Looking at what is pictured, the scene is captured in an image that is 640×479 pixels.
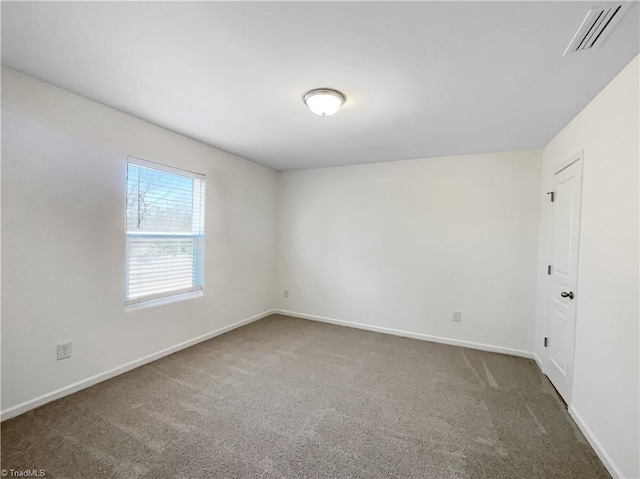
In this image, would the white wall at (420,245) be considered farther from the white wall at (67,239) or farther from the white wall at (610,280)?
the white wall at (67,239)

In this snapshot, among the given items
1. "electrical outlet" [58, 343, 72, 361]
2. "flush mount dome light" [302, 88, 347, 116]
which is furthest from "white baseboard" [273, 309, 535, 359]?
"flush mount dome light" [302, 88, 347, 116]

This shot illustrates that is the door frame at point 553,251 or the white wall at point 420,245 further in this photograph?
the white wall at point 420,245

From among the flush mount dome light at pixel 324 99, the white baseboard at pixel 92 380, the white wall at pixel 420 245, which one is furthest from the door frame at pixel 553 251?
the white baseboard at pixel 92 380

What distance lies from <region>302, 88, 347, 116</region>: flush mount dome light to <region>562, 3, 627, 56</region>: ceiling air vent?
1.38 m

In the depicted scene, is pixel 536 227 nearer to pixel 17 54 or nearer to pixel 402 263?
pixel 402 263

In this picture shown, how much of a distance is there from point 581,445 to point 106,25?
391cm

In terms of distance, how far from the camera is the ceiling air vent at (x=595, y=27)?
4.18 ft

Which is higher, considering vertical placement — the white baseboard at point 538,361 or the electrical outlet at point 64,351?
the electrical outlet at point 64,351

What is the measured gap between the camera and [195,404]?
2197 mm

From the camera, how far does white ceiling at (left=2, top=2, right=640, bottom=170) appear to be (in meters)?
1.37

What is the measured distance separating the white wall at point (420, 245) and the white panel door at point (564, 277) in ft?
1.72

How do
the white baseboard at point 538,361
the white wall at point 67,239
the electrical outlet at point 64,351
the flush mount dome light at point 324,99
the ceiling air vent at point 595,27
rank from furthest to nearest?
the white baseboard at point 538,361, the electrical outlet at point 64,351, the flush mount dome light at point 324,99, the white wall at point 67,239, the ceiling air vent at point 595,27

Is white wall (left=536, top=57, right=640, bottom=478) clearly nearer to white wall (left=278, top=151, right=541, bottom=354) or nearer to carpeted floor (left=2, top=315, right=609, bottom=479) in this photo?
carpeted floor (left=2, top=315, right=609, bottom=479)

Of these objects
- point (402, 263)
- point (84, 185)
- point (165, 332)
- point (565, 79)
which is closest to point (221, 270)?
point (165, 332)
